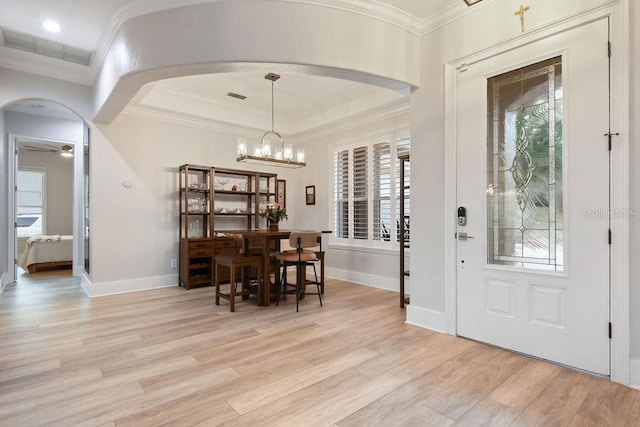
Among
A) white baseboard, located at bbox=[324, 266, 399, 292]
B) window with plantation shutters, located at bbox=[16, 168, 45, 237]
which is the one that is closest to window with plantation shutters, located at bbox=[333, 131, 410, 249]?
white baseboard, located at bbox=[324, 266, 399, 292]

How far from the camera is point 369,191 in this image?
5324mm

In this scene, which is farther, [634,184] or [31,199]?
[31,199]

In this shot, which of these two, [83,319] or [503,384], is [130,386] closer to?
[83,319]

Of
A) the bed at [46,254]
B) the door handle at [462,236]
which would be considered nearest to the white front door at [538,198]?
the door handle at [462,236]

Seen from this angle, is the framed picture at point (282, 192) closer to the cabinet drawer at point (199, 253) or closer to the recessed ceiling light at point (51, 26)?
the cabinet drawer at point (199, 253)

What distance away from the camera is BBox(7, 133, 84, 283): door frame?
5.44m

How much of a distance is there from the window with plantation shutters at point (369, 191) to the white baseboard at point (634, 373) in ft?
9.81

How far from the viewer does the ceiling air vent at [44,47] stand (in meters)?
3.54

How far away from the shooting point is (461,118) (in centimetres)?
294

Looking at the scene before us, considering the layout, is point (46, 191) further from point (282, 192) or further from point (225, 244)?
point (282, 192)

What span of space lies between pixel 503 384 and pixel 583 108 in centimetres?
194

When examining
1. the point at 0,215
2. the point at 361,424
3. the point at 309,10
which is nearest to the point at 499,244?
the point at 361,424

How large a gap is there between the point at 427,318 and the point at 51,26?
465 centimetres

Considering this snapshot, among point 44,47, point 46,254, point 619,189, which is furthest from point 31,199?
point 619,189
